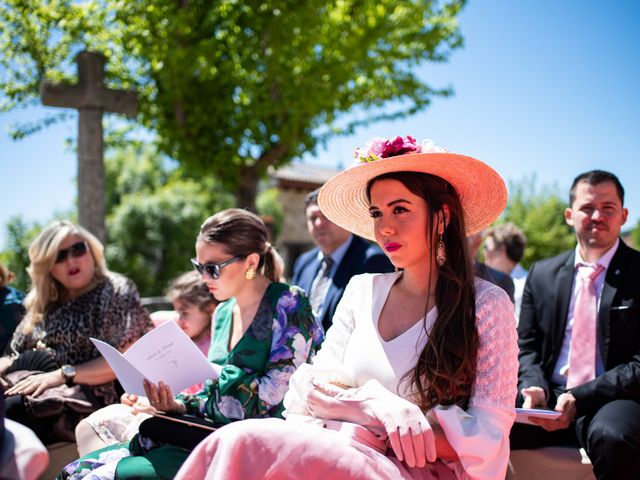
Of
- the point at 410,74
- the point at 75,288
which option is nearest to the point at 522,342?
the point at 75,288

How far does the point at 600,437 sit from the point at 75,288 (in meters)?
3.24

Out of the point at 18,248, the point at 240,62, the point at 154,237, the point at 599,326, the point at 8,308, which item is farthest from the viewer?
the point at 154,237

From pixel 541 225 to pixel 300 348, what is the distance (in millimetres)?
15899

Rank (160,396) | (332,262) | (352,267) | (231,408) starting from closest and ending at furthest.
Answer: (160,396) < (231,408) < (352,267) < (332,262)

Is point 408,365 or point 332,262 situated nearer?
point 408,365

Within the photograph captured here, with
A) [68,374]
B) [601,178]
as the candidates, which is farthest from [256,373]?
[601,178]

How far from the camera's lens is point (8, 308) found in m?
4.12

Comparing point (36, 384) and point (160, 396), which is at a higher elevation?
point (160, 396)

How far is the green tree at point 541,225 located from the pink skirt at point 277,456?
15394 mm

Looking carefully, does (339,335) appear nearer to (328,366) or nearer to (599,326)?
(328,366)

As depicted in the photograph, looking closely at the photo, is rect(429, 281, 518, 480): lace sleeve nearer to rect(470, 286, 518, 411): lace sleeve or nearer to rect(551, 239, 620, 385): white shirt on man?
rect(470, 286, 518, 411): lace sleeve

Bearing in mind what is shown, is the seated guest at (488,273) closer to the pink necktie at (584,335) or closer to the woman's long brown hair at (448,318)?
the woman's long brown hair at (448,318)

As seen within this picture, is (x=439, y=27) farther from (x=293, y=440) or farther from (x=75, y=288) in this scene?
(x=293, y=440)

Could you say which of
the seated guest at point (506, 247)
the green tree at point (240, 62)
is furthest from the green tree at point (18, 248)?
the seated guest at point (506, 247)
